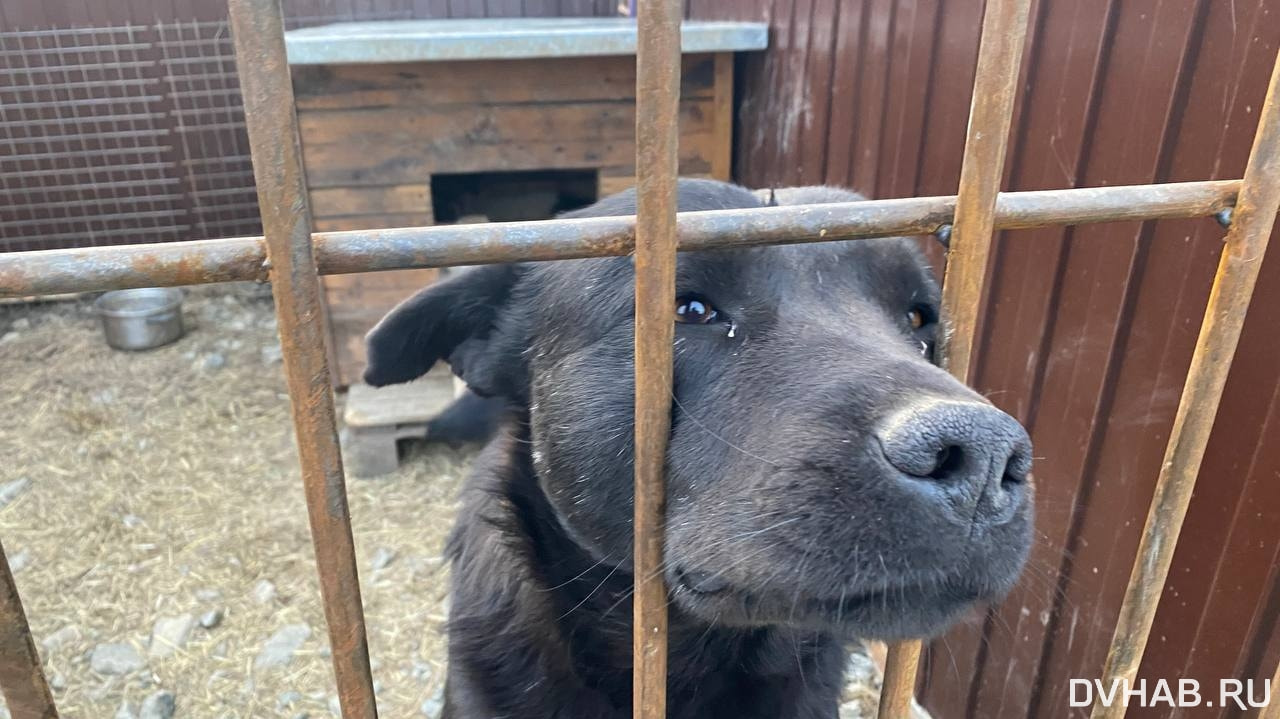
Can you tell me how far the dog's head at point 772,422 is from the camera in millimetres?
1110

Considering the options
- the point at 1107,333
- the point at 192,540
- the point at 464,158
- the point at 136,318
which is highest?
the point at 1107,333

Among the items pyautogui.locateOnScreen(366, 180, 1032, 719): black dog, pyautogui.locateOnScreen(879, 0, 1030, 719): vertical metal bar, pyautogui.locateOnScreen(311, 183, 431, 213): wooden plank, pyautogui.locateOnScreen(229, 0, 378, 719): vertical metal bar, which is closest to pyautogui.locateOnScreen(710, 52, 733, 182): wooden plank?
pyautogui.locateOnScreen(311, 183, 431, 213): wooden plank

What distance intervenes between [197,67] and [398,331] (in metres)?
6.18

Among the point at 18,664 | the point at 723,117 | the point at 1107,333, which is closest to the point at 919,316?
the point at 1107,333

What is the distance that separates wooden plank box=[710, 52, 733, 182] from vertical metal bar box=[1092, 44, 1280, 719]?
326cm

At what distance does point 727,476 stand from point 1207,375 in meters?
0.68

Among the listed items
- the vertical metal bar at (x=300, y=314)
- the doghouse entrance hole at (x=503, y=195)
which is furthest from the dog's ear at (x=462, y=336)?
the doghouse entrance hole at (x=503, y=195)

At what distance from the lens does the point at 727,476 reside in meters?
1.29

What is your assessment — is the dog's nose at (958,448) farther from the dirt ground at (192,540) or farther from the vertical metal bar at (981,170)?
the dirt ground at (192,540)

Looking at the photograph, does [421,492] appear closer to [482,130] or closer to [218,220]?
[482,130]

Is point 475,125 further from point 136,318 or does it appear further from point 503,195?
point 136,318

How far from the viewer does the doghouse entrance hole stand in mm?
5887

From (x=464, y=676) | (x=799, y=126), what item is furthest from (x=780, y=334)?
(x=799, y=126)

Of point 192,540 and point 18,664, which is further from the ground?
point 18,664
